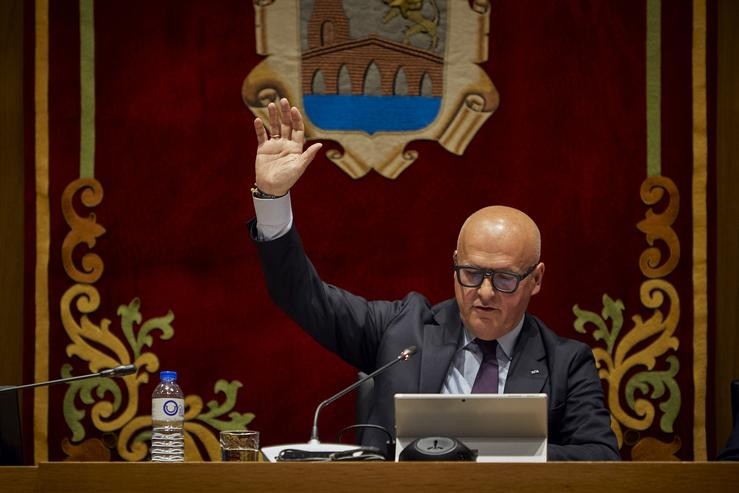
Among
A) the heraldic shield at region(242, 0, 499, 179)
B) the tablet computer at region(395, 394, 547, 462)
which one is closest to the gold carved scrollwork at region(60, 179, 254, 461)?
the heraldic shield at region(242, 0, 499, 179)

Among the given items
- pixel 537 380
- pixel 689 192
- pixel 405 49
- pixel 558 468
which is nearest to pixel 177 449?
pixel 537 380

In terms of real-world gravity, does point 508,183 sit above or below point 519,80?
below

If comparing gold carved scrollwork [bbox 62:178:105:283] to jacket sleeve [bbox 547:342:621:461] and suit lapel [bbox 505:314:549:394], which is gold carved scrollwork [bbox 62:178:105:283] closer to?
suit lapel [bbox 505:314:549:394]

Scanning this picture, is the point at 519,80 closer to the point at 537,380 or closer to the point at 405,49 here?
the point at 405,49

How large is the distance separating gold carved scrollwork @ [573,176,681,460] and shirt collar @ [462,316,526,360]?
750mm

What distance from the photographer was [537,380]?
2.96 m

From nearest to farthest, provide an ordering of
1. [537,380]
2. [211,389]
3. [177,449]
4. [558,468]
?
[558,468] → [177,449] → [537,380] → [211,389]

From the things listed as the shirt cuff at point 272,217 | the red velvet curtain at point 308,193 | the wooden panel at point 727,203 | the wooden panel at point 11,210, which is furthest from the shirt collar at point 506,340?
the wooden panel at point 11,210

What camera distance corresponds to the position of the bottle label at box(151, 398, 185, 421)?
2.60 metres

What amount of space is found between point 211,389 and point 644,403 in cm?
142

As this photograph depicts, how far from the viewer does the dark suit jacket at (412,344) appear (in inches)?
114

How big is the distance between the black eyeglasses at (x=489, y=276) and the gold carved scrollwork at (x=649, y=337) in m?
0.85

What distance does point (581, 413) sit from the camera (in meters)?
2.90

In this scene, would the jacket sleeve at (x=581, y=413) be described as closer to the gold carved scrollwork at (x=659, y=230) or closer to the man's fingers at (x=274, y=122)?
the gold carved scrollwork at (x=659, y=230)
